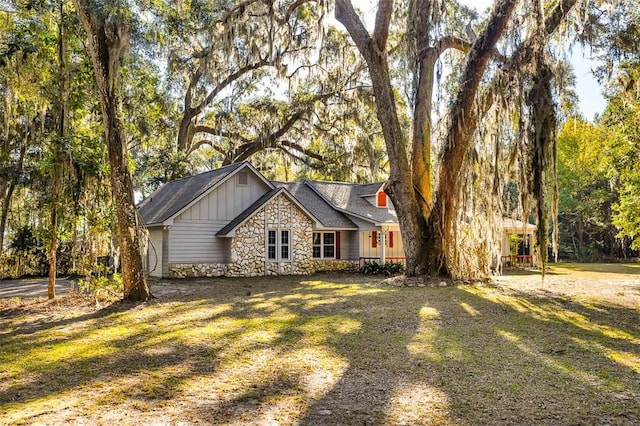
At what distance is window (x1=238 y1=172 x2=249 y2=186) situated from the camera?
18.6 m

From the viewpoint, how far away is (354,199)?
22203mm

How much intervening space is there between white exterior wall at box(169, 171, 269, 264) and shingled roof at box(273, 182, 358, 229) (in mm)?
2243

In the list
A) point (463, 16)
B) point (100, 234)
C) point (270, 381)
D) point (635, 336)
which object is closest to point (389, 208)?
point (463, 16)

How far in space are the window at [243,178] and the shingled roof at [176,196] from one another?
40 centimetres

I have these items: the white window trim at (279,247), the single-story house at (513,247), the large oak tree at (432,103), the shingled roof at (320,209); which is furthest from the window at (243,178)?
the single-story house at (513,247)

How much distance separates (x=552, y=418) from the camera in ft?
12.7

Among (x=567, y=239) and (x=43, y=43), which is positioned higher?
(x=43, y=43)

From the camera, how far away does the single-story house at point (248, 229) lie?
17141 mm

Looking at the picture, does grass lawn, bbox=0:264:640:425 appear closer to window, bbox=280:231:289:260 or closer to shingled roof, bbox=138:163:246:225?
shingled roof, bbox=138:163:246:225

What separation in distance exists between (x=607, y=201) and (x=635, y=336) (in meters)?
28.6

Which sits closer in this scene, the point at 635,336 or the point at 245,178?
the point at 635,336

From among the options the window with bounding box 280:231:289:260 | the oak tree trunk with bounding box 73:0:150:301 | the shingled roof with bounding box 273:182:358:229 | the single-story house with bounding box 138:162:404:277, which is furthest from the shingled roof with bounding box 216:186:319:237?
the oak tree trunk with bounding box 73:0:150:301

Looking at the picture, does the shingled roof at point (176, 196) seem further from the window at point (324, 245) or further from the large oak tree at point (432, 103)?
the large oak tree at point (432, 103)

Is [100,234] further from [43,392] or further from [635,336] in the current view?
[635,336]
